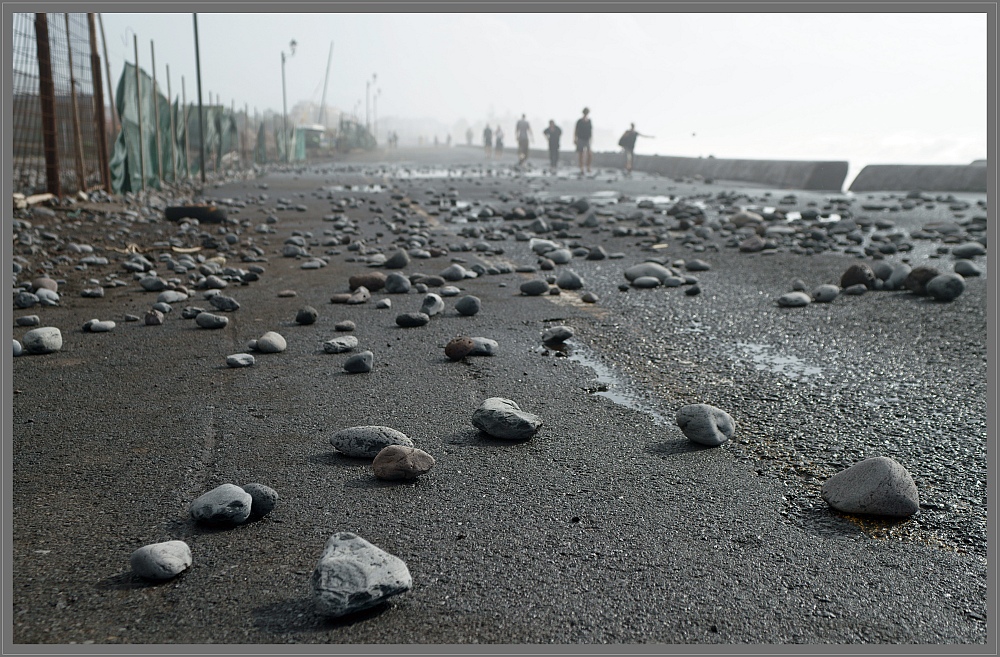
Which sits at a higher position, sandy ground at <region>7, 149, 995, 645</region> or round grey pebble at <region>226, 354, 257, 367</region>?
round grey pebble at <region>226, 354, 257, 367</region>

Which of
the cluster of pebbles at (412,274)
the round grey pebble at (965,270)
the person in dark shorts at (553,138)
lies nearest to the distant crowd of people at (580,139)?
the person in dark shorts at (553,138)

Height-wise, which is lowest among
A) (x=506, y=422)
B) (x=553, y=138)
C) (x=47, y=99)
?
(x=506, y=422)

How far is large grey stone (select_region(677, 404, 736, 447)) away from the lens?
246cm

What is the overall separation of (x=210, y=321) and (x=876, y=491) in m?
3.28

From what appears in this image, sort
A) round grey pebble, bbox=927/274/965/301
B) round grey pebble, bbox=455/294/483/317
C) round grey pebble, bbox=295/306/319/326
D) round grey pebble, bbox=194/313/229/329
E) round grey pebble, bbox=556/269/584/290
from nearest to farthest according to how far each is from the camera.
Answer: round grey pebble, bbox=194/313/229/329 → round grey pebble, bbox=295/306/319/326 → round grey pebble, bbox=455/294/483/317 → round grey pebble, bbox=927/274/965/301 → round grey pebble, bbox=556/269/584/290

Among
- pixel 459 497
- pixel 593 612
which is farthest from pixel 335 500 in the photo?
pixel 593 612

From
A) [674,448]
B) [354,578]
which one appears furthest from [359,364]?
[354,578]

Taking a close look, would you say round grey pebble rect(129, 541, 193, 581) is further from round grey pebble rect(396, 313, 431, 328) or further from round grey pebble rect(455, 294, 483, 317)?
round grey pebble rect(455, 294, 483, 317)

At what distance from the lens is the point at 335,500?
2059 millimetres

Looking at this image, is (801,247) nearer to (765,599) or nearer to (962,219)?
(962,219)

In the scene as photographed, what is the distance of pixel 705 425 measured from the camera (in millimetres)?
2465

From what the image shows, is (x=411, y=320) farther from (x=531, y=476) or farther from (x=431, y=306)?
(x=531, y=476)

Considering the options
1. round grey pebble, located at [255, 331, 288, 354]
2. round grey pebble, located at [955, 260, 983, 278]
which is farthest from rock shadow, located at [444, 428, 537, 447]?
round grey pebble, located at [955, 260, 983, 278]

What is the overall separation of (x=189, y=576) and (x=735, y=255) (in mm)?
6018
